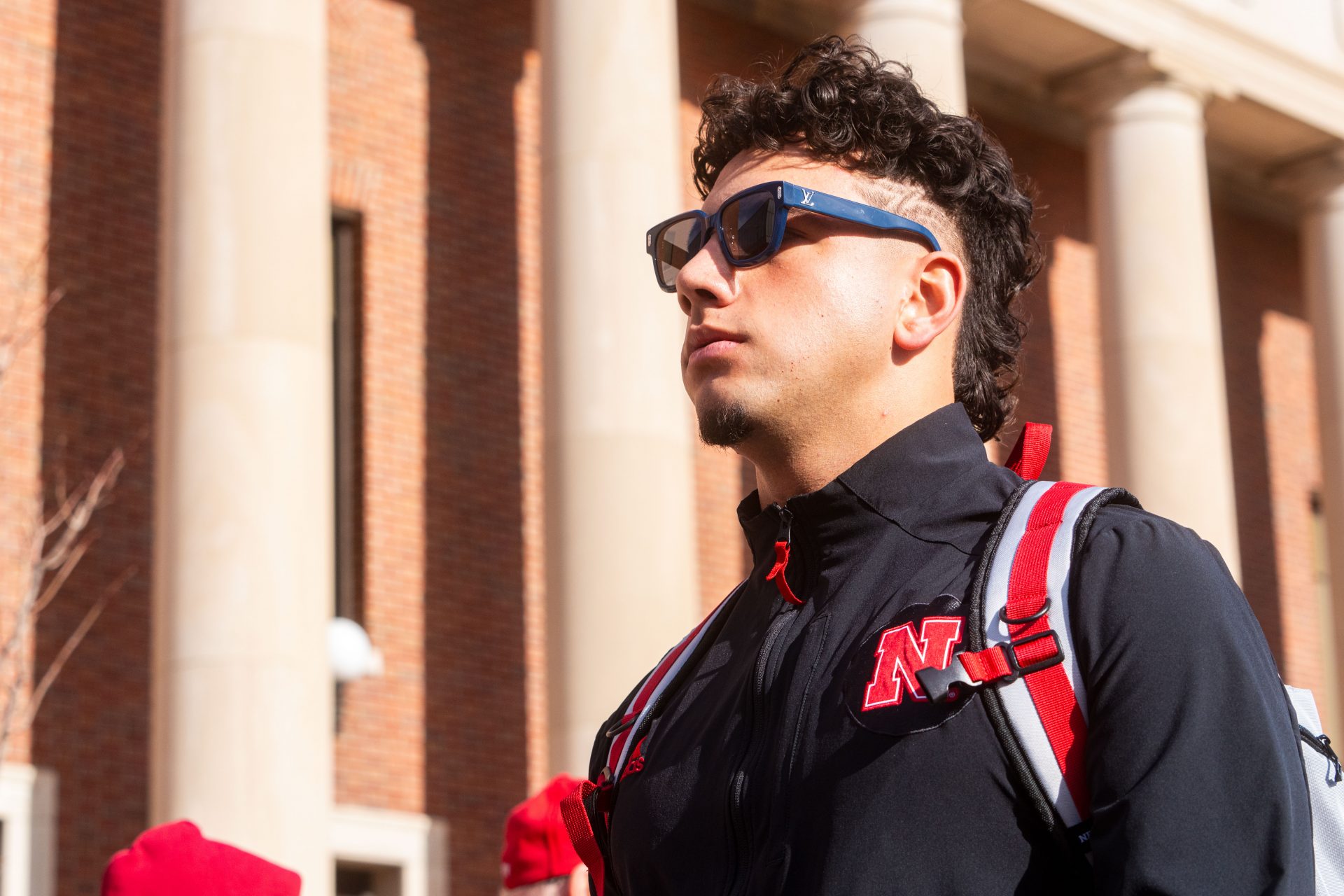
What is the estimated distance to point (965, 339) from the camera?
2.48m

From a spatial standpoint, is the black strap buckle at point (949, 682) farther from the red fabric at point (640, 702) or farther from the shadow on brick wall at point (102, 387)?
the shadow on brick wall at point (102, 387)

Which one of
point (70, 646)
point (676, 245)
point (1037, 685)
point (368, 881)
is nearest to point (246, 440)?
point (70, 646)

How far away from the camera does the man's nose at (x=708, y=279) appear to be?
92.3 inches

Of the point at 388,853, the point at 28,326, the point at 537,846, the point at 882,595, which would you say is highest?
the point at 28,326

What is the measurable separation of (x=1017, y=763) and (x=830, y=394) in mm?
576

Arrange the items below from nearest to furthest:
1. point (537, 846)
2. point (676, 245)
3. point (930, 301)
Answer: point (930, 301) → point (676, 245) → point (537, 846)

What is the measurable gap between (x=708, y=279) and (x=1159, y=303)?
13.8 metres

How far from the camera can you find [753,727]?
2.13m

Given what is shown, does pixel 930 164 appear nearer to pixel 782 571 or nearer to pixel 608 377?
pixel 782 571

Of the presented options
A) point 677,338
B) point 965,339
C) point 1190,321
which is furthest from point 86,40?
point 965,339

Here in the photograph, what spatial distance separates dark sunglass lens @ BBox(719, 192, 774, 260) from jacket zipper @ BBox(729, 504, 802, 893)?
0.30 meters

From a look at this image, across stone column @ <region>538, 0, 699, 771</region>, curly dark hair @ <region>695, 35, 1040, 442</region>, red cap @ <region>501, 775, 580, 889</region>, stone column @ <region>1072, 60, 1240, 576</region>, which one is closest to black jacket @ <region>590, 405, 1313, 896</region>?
curly dark hair @ <region>695, 35, 1040, 442</region>

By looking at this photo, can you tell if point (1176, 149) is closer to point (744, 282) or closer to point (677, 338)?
point (677, 338)

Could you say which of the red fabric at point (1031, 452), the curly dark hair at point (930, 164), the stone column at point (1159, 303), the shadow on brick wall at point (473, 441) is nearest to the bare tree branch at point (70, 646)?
the shadow on brick wall at point (473, 441)
